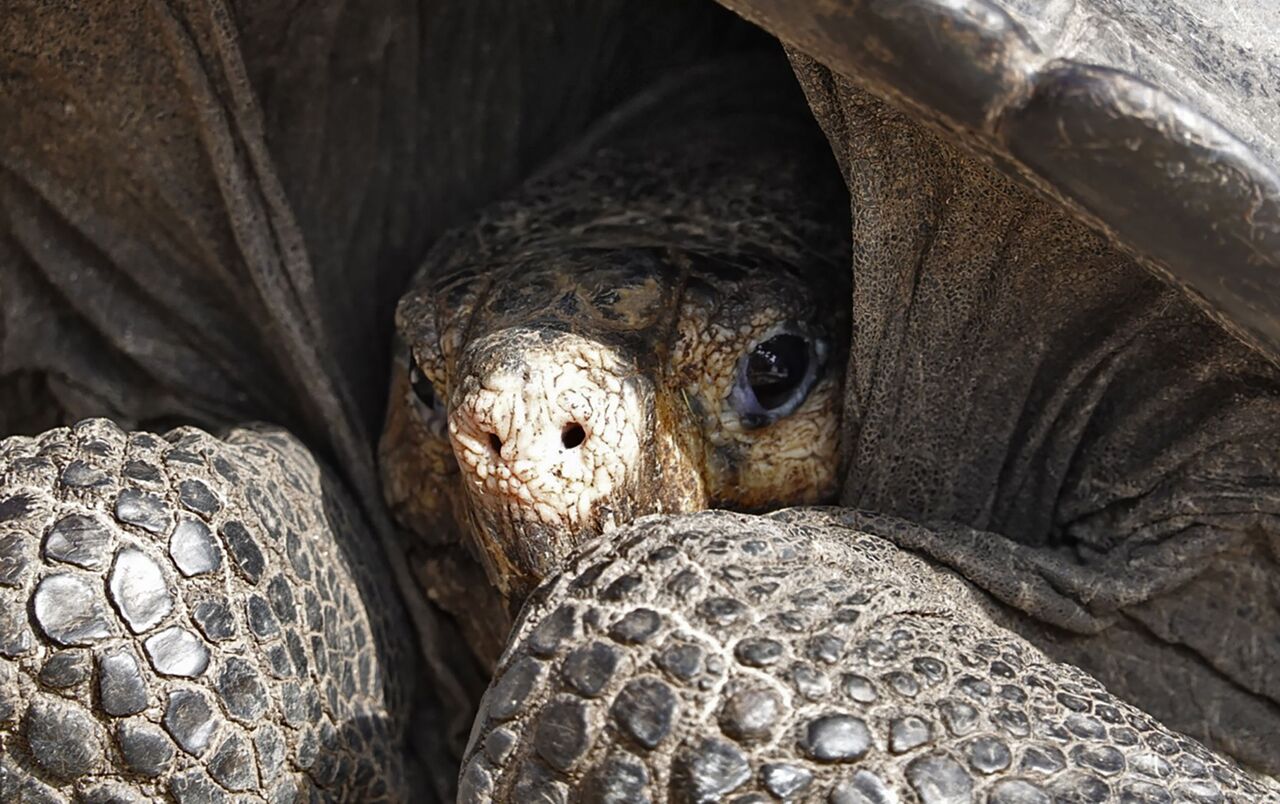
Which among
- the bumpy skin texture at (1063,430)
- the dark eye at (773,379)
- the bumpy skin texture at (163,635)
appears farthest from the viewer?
the dark eye at (773,379)

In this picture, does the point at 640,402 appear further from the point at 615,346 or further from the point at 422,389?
the point at 422,389

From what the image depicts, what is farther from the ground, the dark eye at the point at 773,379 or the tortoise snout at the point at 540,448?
the dark eye at the point at 773,379

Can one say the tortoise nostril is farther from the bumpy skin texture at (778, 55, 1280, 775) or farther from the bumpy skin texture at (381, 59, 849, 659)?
the bumpy skin texture at (778, 55, 1280, 775)

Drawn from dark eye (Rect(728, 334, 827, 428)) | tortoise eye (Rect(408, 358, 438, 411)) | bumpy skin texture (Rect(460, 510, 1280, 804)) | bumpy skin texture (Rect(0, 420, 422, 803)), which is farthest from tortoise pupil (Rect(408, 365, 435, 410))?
bumpy skin texture (Rect(460, 510, 1280, 804))

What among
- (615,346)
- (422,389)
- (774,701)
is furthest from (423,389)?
(774,701)

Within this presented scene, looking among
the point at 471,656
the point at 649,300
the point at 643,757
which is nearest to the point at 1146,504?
the point at 649,300

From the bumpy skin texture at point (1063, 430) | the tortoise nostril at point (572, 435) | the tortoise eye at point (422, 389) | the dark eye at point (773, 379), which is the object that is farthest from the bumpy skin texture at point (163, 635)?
the bumpy skin texture at point (1063, 430)

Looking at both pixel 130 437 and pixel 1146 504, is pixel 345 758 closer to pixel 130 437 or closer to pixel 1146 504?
pixel 130 437

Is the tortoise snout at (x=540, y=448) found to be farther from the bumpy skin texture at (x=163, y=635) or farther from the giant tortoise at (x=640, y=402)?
the bumpy skin texture at (x=163, y=635)
